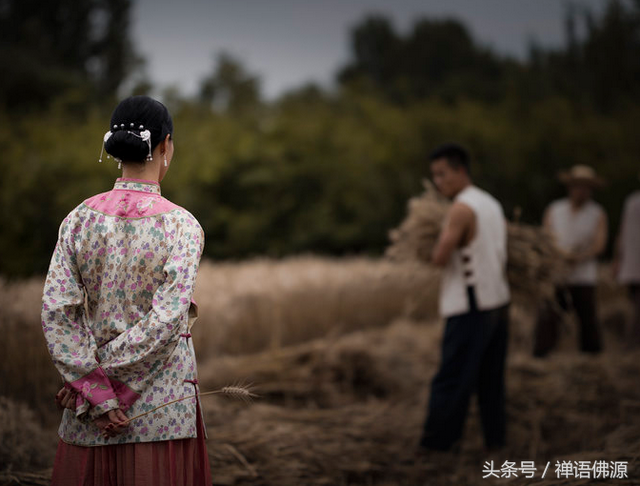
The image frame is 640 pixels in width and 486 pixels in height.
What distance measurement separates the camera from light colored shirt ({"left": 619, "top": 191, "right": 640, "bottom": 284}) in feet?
18.9

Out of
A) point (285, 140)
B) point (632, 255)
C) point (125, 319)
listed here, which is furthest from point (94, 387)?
point (285, 140)

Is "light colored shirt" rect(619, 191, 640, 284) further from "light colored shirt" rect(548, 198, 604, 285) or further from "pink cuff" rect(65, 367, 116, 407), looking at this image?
"pink cuff" rect(65, 367, 116, 407)

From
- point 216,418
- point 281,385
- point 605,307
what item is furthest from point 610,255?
point 216,418

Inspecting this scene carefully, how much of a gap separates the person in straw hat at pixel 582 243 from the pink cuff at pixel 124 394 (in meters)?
4.41

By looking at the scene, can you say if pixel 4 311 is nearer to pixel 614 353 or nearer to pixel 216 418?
pixel 216 418

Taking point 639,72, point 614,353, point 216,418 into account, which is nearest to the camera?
point 216,418

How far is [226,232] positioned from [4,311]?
687cm

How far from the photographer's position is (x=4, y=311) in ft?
12.4

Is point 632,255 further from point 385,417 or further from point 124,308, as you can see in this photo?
point 124,308

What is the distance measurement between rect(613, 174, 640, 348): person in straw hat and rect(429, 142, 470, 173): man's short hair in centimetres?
276

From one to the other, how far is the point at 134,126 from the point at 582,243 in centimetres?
474

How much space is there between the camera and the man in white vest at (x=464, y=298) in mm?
3639

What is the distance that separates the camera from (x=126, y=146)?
6.18 feet

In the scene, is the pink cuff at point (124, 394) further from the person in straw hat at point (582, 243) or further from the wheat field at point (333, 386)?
the person in straw hat at point (582, 243)
